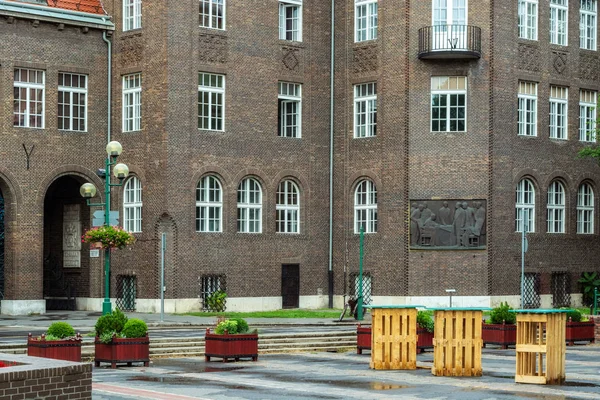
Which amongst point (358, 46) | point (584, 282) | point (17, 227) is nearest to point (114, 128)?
point (17, 227)

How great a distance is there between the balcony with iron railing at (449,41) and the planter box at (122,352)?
79.7 feet

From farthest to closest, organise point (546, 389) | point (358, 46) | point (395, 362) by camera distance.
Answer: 1. point (358, 46)
2. point (395, 362)
3. point (546, 389)

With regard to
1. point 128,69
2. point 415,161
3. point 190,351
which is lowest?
point 190,351

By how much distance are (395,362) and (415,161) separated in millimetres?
23157

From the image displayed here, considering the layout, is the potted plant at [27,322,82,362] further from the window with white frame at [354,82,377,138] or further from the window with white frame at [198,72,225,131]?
the window with white frame at [354,82,377,138]

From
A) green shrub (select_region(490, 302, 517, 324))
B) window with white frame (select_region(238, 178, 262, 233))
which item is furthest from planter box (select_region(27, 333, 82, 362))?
window with white frame (select_region(238, 178, 262, 233))

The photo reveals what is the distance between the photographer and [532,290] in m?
49.9

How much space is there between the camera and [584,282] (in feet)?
169

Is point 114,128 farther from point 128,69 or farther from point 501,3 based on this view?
point 501,3

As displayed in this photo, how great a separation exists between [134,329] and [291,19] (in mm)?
25914

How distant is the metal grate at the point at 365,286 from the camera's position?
160 feet

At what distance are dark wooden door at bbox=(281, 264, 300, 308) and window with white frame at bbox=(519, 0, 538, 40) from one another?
493 inches

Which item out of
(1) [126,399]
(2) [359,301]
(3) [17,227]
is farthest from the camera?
(3) [17,227]

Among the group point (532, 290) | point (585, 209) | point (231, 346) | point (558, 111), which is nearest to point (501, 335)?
point (231, 346)
